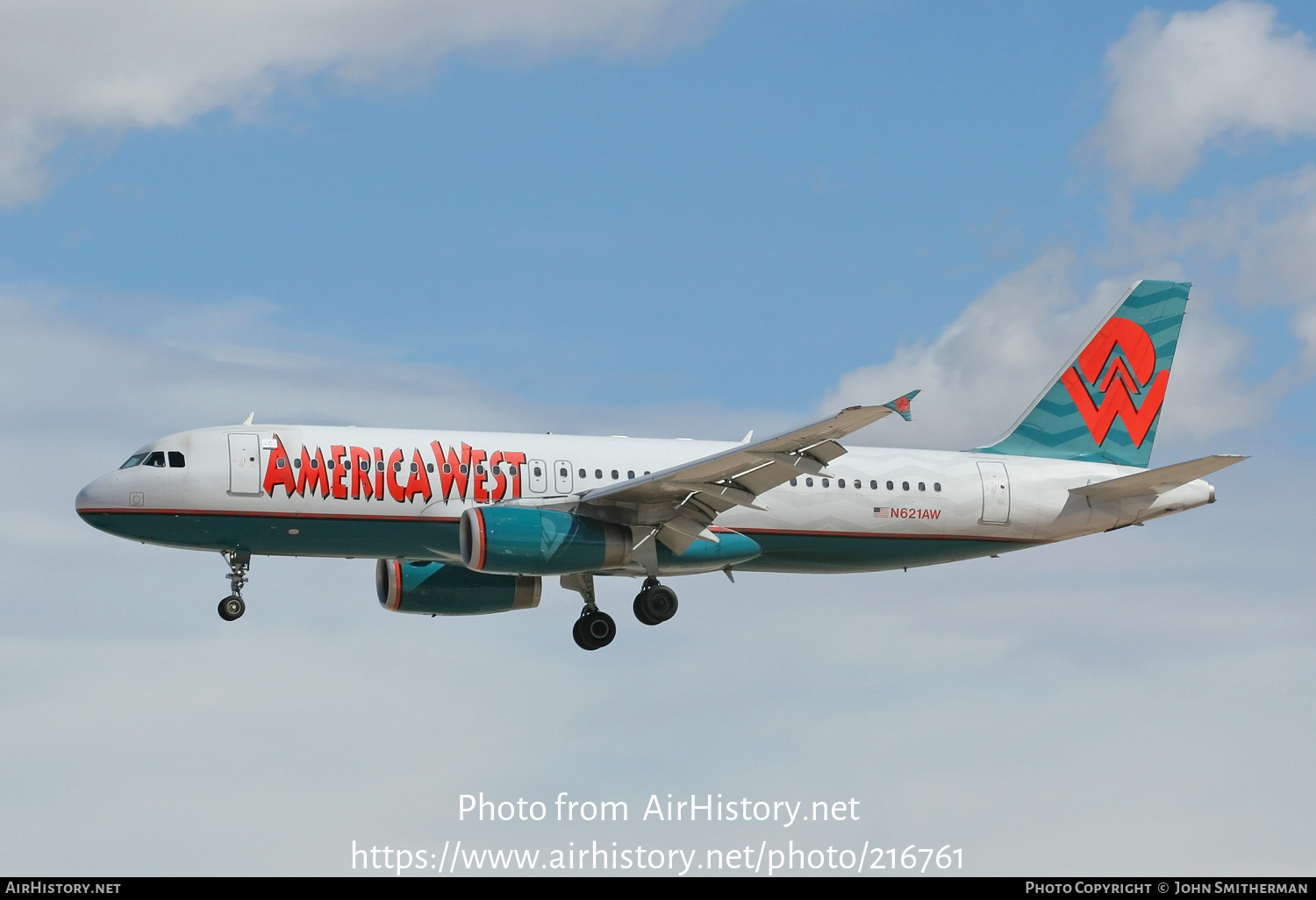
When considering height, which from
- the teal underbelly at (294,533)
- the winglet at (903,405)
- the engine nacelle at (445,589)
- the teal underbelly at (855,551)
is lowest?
the winglet at (903,405)

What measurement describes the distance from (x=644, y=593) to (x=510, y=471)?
4.20m

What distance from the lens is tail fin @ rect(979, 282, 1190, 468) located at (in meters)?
41.9

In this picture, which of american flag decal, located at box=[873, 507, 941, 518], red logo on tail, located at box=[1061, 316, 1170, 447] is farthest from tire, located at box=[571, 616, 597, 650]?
red logo on tail, located at box=[1061, 316, 1170, 447]

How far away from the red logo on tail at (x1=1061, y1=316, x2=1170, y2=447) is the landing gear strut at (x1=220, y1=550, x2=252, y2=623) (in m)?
21.3

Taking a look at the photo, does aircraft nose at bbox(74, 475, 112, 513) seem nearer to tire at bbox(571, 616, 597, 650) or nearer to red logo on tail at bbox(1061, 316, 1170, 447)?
tire at bbox(571, 616, 597, 650)

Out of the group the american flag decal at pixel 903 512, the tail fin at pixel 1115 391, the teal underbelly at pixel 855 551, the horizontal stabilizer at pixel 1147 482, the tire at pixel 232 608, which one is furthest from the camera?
the tail fin at pixel 1115 391

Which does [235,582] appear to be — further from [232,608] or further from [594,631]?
[594,631]

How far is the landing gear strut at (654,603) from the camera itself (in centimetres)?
3691

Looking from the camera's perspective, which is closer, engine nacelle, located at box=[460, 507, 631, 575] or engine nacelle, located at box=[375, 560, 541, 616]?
engine nacelle, located at box=[460, 507, 631, 575]

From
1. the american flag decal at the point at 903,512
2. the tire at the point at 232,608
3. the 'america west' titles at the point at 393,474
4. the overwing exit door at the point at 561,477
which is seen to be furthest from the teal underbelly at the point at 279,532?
the american flag decal at the point at 903,512

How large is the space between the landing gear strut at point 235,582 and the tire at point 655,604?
28.3 feet

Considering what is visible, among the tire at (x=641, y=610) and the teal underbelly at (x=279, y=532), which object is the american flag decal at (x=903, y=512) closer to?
the tire at (x=641, y=610)

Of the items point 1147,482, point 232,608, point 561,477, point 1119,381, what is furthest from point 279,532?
point 1119,381

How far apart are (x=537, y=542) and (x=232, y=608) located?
6982mm
